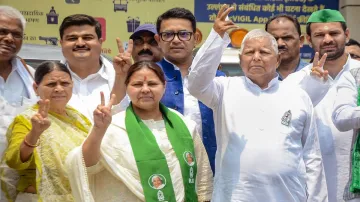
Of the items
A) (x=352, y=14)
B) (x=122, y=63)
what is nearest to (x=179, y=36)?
(x=122, y=63)

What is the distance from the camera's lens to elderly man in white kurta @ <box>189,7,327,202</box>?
377 cm

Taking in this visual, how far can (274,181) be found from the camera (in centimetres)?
377

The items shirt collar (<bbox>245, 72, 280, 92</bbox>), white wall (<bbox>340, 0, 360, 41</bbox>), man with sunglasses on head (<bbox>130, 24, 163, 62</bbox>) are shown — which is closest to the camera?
shirt collar (<bbox>245, 72, 280, 92</bbox>)

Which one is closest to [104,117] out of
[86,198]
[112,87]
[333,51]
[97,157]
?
[97,157]

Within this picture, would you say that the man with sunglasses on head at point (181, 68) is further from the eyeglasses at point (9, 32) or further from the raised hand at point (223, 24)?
the eyeglasses at point (9, 32)

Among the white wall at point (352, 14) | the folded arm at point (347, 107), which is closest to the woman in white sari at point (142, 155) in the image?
the folded arm at point (347, 107)

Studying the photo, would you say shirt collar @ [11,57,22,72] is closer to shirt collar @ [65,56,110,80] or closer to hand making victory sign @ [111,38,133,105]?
shirt collar @ [65,56,110,80]

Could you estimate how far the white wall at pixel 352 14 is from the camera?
9000mm

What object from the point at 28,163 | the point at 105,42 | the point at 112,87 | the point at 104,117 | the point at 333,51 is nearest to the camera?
the point at 104,117

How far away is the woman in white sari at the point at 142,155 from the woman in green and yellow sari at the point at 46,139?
16 centimetres

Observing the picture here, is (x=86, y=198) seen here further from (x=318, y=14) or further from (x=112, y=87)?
(x=318, y=14)

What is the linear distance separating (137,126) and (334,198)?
1.56 meters

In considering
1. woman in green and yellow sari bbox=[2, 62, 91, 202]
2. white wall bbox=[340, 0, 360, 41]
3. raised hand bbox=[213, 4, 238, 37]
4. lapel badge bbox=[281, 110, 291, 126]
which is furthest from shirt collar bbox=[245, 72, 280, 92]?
white wall bbox=[340, 0, 360, 41]

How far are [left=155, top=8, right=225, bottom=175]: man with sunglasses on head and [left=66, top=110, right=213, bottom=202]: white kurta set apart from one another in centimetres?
55
